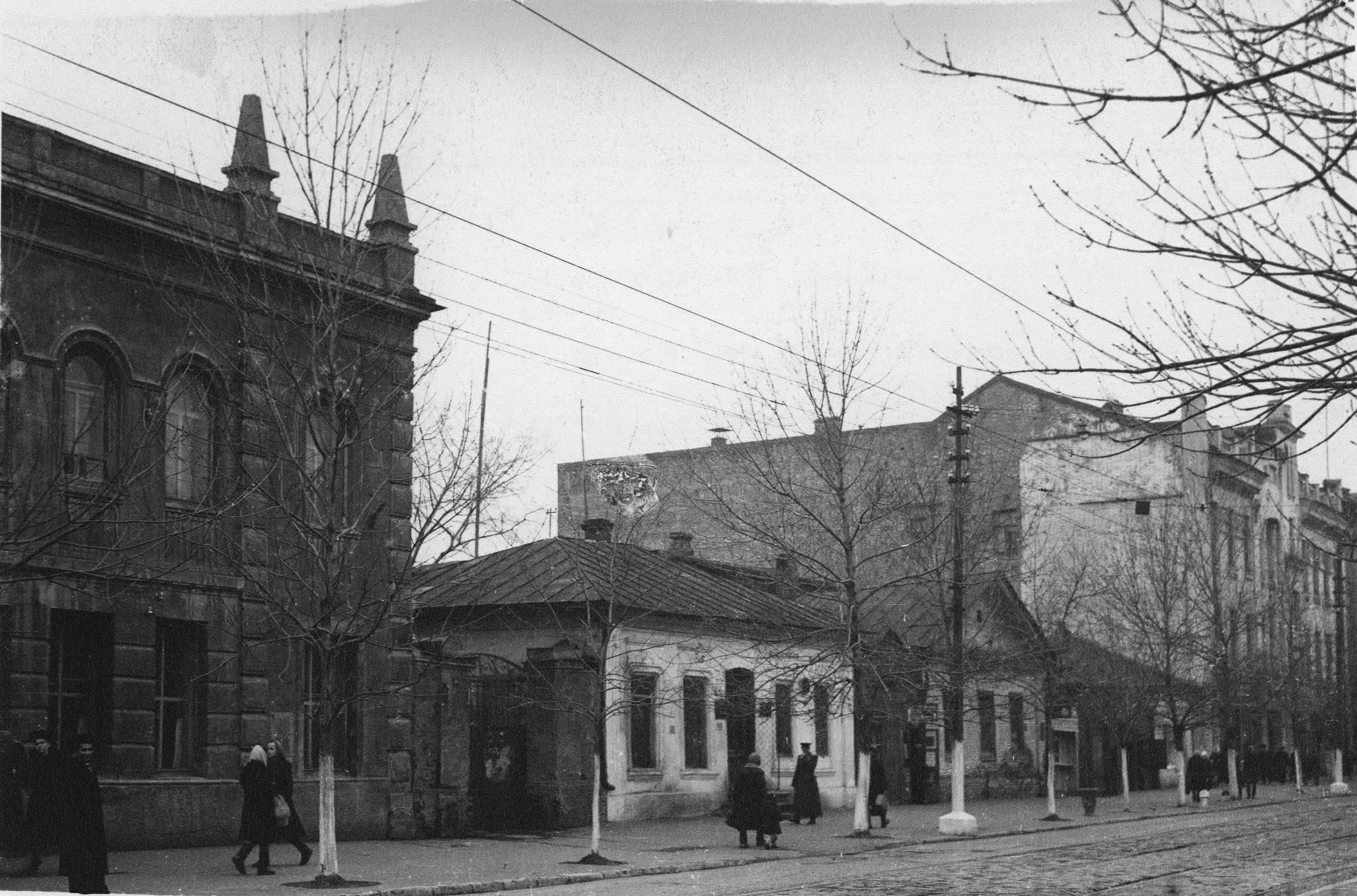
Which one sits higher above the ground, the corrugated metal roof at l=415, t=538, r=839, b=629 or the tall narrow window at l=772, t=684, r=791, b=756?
the corrugated metal roof at l=415, t=538, r=839, b=629

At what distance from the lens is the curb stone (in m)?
17.0

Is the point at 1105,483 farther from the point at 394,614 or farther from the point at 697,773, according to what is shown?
the point at 394,614

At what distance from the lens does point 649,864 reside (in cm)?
2123

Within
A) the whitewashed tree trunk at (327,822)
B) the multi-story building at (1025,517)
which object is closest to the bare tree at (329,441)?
the whitewashed tree trunk at (327,822)

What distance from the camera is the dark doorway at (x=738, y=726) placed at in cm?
3331

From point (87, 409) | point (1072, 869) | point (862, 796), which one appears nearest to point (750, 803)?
point (862, 796)

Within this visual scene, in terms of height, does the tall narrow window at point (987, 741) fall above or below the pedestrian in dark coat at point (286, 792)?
below

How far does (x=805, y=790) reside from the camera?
98.4ft

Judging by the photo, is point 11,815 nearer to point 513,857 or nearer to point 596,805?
point 513,857

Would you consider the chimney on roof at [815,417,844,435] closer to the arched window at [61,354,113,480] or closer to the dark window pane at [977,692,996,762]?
the arched window at [61,354,113,480]

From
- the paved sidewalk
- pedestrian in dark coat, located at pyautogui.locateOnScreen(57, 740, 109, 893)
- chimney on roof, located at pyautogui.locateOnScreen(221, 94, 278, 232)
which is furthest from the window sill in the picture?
pedestrian in dark coat, located at pyautogui.locateOnScreen(57, 740, 109, 893)

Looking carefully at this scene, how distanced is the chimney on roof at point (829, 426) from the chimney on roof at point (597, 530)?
8277 mm

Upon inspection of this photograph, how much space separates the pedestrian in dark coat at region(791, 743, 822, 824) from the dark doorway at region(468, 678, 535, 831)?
5.16 metres

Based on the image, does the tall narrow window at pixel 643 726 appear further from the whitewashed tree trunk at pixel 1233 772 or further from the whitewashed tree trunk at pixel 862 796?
the whitewashed tree trunk at pixel 1233 772
